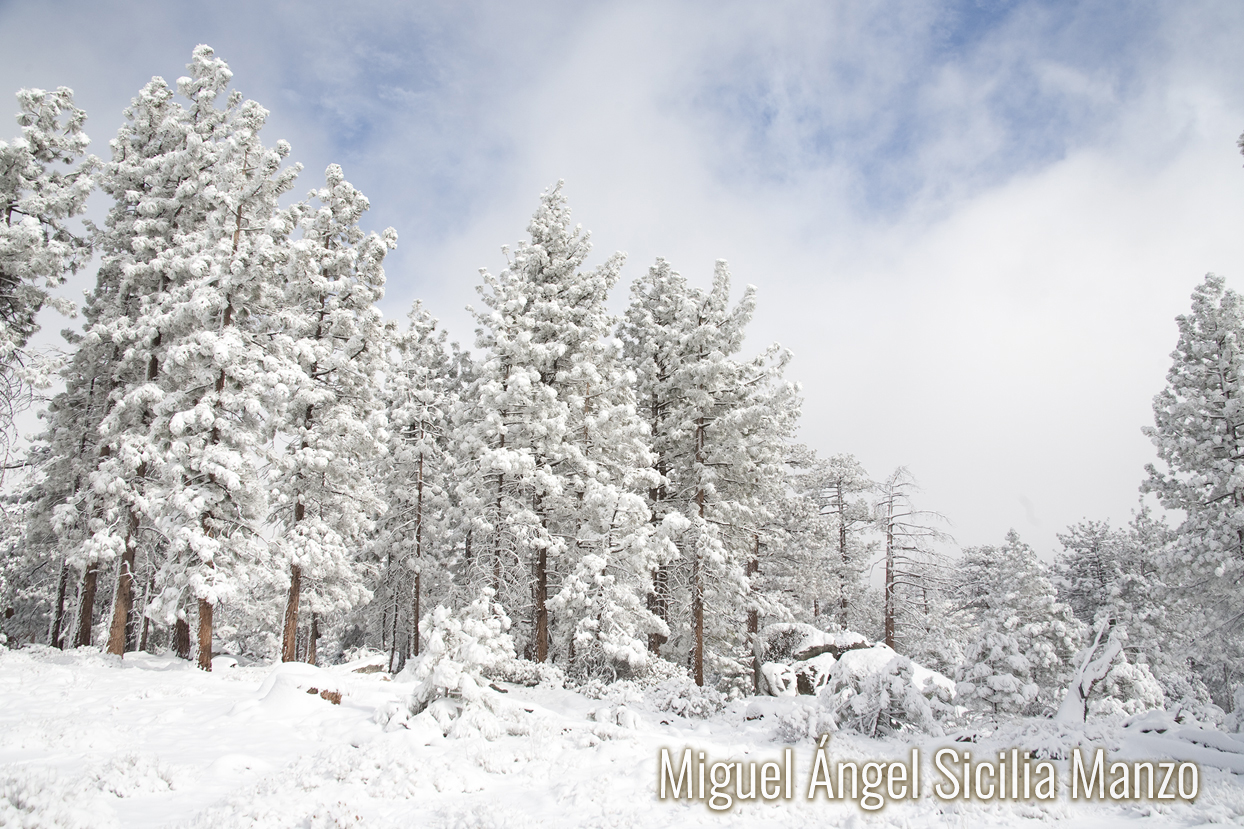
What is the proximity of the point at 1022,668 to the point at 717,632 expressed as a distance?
35.1 feet

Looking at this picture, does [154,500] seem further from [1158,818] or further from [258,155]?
[1158,818]

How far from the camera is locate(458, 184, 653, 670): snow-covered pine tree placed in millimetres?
17484

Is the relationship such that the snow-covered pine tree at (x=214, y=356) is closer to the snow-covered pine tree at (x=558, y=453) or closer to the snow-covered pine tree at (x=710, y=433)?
the snow-covered pine tree at (x=558, y=453)

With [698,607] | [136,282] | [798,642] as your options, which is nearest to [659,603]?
[698,607]

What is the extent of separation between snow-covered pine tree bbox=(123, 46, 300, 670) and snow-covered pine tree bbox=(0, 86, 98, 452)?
232cm

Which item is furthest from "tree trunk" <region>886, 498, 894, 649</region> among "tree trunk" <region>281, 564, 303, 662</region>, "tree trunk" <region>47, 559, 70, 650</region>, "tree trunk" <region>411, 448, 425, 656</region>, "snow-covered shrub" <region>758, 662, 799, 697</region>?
"tree trunk" <region>47, 559, 70, 650</region>

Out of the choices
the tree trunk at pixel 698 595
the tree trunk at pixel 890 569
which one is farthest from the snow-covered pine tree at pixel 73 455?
the tree trunk at pixel 890 569

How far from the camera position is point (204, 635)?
16406mm

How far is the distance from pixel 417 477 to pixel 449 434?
2.68 metres

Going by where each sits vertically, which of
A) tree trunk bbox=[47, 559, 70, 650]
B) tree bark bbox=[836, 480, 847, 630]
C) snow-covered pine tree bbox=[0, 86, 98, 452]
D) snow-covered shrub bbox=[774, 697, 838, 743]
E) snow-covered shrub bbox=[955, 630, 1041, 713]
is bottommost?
tree trunk bbox=[47, 559, 70, 650]

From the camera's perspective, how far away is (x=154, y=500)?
16078 mm

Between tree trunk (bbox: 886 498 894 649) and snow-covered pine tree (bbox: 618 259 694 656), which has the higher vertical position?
snow-covered pine tree (bbox: 618 259 694 656)

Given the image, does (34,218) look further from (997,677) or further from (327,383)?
(997,677)

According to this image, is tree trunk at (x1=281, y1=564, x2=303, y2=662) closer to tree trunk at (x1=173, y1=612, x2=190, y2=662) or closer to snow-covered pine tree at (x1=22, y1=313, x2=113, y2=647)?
tree trunk at (x1=173, y1=612, x2=190, y2=662)
